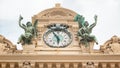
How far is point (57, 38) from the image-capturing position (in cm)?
2533

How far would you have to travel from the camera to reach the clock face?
24984 mm

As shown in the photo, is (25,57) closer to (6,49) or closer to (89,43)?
(6,49)

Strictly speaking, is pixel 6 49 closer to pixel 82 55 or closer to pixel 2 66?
pixel 2 66

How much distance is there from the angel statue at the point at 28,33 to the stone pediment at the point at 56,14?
2.63ft

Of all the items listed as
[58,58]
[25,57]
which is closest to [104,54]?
[58,58]

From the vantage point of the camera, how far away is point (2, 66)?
23125mm

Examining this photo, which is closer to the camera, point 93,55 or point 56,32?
point 93,55

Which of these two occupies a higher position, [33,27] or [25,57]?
[33,27]

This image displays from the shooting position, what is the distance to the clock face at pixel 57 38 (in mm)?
24984

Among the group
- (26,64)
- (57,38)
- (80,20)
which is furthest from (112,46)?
(26,64)

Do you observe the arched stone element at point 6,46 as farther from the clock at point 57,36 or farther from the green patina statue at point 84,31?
the green patina statue at point 84,31

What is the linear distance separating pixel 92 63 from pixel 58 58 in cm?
176

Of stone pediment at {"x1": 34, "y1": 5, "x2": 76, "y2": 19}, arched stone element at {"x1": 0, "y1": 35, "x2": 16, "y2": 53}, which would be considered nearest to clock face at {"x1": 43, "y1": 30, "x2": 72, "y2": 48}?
stone pediment at {"x1": 34, "y1": 5, "x2": 76, "y2": 19}

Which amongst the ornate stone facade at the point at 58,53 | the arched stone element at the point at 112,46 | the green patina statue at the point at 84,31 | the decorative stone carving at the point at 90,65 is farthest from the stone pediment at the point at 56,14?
the decorative stone carving at the point at 90,65
